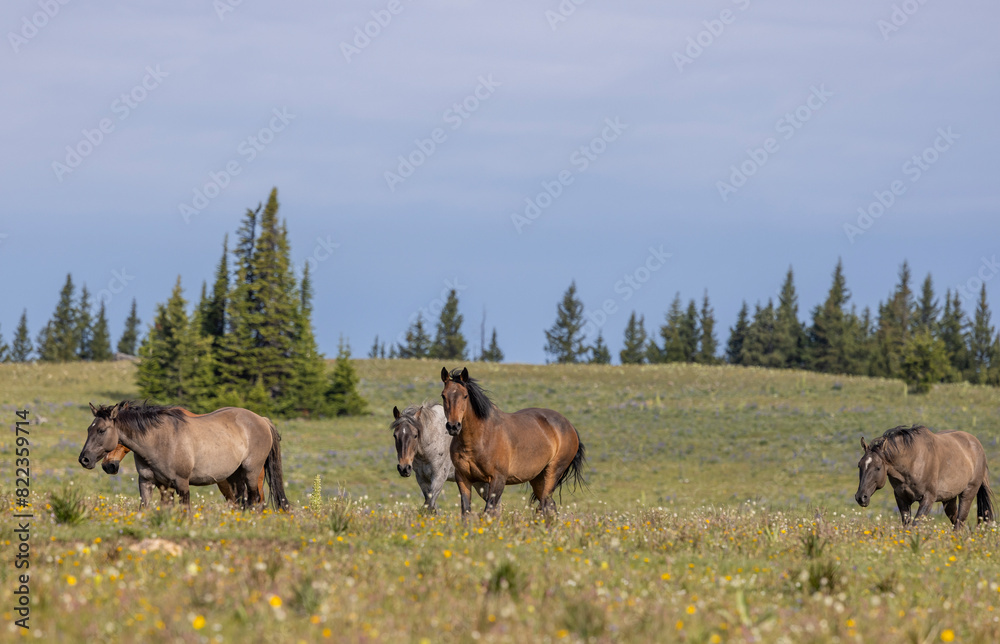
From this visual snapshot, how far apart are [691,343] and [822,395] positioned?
59406 millimetres

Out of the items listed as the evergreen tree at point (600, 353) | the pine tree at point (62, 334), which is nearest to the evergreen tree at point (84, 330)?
the pine tree at point (62, 334)

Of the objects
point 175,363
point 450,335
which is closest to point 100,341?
point 450,335

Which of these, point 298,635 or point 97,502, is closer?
point 298,635

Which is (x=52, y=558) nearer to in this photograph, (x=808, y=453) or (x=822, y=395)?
(x=808, y=453)

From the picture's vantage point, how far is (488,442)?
11906 millimetres

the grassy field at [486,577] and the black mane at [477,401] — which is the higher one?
the black mane at [477,401]

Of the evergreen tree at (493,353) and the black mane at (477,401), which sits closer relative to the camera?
the black mane at (477,401)

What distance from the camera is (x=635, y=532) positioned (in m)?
10.6

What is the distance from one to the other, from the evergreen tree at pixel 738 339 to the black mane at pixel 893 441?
103289 millimetres

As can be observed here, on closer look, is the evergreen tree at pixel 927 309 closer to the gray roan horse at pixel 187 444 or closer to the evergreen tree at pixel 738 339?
the evergreen tree at pixel 738 339

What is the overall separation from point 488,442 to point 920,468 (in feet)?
24.2

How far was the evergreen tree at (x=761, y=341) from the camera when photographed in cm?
10950

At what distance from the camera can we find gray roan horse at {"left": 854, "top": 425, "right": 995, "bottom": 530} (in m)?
14.0

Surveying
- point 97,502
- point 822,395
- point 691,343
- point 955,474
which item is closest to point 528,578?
point 97,502
